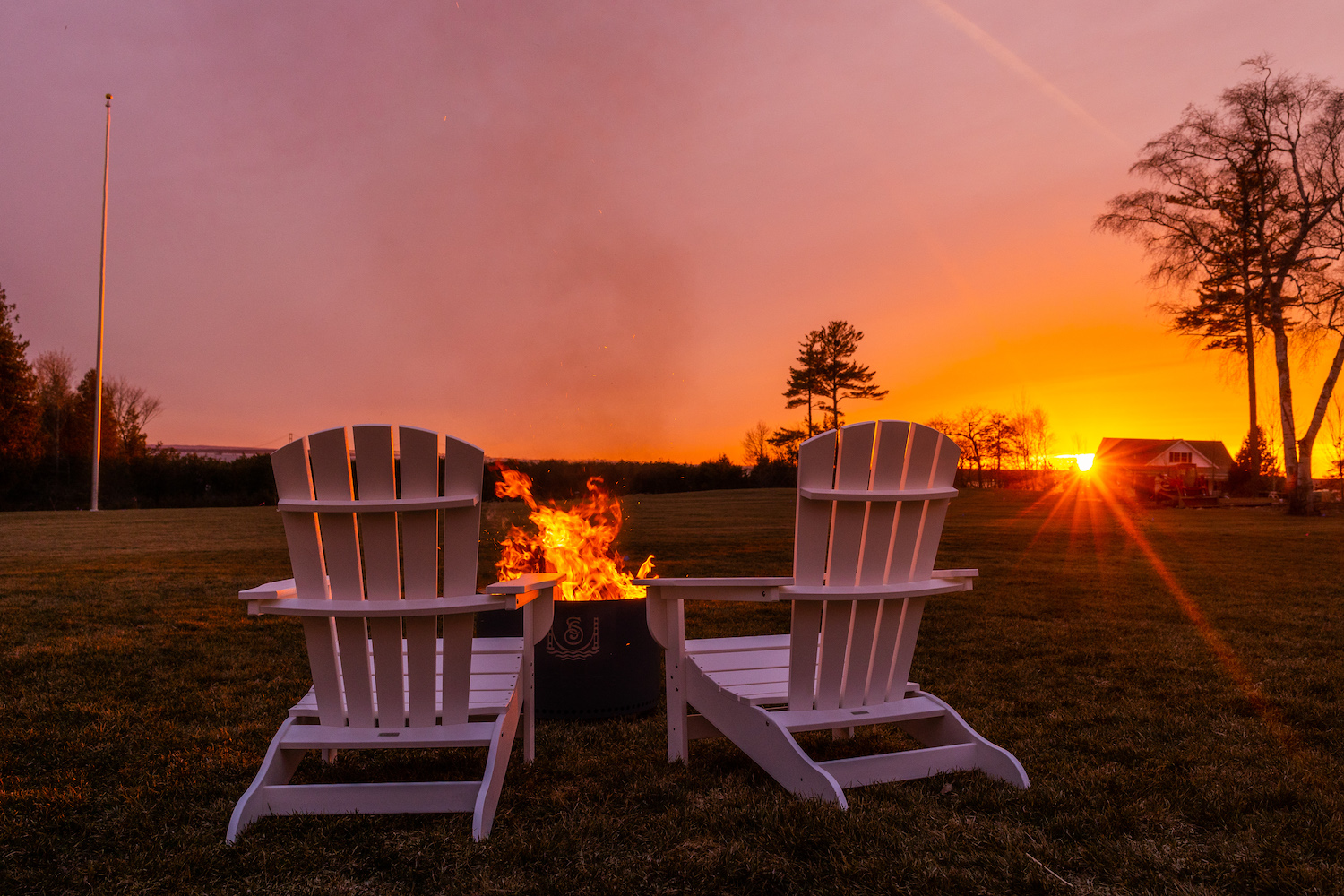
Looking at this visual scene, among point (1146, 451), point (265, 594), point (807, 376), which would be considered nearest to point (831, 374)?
point (807, 376)

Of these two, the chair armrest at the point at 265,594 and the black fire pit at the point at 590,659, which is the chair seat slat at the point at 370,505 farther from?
the black fire pit at the point at 590,659

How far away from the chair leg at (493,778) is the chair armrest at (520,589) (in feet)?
1.12

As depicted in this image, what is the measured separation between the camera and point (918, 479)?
2.28m

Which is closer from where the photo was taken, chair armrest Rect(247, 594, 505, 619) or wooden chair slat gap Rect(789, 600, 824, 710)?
chair armrest Rect(247, 594, 505, 619)

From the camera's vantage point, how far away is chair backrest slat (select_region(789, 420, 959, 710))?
7.16ft

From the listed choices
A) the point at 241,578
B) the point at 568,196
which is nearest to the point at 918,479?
the point at 568,196

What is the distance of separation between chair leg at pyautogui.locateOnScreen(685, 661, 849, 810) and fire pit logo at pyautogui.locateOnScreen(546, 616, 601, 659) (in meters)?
0.59

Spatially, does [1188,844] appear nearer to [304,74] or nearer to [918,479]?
[918,479]

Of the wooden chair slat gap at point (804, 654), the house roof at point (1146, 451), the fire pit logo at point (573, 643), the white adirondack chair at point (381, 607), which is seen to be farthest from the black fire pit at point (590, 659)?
the house roof at point (1146, 451)

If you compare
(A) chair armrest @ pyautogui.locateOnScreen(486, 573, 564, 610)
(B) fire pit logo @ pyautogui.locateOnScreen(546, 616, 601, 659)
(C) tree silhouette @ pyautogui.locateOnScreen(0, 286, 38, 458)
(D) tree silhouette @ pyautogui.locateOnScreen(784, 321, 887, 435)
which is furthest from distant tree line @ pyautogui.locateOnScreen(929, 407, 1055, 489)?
(A) chair armrest @ pyautogui.locateOnScreen(486, 573, 564, 610)

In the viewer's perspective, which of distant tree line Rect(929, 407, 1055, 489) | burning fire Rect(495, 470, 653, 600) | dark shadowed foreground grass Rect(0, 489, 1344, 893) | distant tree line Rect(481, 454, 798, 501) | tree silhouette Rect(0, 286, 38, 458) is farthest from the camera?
distant tree line Rect(929, 407, 1055, 489)

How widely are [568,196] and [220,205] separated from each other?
20.6 ft

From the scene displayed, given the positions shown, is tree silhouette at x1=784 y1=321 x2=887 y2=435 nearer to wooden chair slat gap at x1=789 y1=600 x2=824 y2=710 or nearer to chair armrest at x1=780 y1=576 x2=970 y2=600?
chair armrest at x1=780 y1=576 x2=970 y2=600

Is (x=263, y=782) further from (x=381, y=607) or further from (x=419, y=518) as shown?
(x=419, y=518)
